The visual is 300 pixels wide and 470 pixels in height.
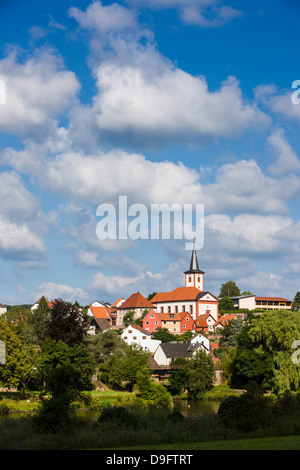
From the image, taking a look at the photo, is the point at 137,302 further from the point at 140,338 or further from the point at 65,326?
the point at 65,326

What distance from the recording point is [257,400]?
64.2ft

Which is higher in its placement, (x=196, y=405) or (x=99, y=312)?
(x=99, y=312)

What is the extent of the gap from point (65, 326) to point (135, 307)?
5682 centimetres

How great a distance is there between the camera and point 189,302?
112812mm

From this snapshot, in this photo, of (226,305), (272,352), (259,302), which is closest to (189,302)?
(226,305)

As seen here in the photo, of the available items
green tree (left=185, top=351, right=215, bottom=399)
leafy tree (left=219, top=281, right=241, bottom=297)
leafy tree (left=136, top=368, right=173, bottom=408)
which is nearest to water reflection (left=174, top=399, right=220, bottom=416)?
leafy tree (left=136, top=368, right=173, bottom=408)

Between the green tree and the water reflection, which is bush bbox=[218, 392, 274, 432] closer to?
the water reflection

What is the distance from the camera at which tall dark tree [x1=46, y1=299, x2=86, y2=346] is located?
4842 cm

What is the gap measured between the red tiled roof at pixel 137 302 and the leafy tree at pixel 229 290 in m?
37.2

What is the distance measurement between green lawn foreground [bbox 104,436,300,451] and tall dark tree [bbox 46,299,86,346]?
108 feet

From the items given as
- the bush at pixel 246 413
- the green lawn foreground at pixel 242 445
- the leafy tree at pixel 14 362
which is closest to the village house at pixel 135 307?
the leafy tree at pixel 14 362

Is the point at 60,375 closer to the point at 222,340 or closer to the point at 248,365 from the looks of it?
the point at 248,365

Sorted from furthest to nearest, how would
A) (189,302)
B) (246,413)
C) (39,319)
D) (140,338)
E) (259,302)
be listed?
(259,302), (189,302), (140,338), (39,319), (246,413)
